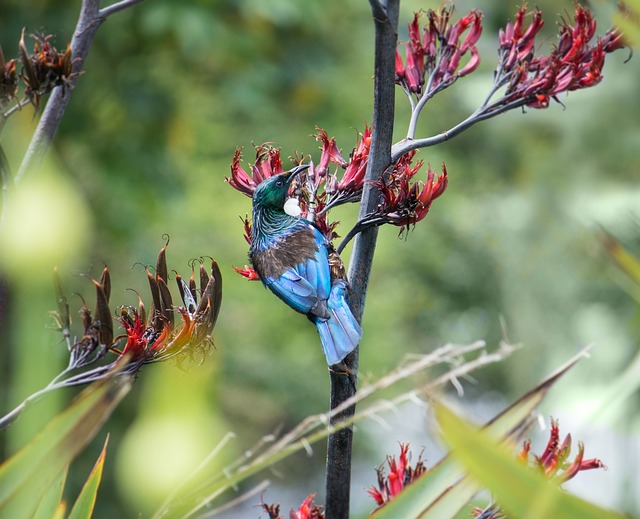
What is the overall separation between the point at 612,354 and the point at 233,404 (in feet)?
9.54

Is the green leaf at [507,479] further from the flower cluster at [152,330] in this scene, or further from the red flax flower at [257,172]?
the red flax flower at [257,172]

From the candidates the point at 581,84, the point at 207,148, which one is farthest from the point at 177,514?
the point at 207,148

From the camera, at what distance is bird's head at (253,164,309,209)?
122cm

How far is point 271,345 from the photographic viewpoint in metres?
7.82

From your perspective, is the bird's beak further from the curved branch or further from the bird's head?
the curved branch

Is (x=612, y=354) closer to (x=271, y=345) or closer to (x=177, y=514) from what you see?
(x=271, y=345)

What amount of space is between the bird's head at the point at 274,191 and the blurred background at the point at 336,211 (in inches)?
→ 77.4

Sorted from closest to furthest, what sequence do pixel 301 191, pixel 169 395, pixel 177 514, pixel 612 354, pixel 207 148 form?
pixel 169 395, pixel 177 514, pixel 301 191, pixel 612 354, pixel 207 148

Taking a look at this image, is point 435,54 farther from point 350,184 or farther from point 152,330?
point 152,330

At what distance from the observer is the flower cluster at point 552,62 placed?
1.26m

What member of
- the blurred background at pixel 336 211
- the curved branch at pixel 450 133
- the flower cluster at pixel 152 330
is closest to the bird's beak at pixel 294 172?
the curved branch at pixel 450 133

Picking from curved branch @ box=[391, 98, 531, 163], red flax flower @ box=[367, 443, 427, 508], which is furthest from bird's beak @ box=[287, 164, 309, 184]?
red flax flower @ box=[367, 443, 427, 508]

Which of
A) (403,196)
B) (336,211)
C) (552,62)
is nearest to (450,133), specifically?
(403,196)

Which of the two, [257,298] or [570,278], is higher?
[257,298]
